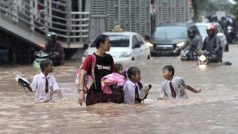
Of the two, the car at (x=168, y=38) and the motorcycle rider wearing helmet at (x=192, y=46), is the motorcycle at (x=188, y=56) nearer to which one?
the motorcycle rider wearing helmet at (x=192, y=46)

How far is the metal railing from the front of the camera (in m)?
22.8

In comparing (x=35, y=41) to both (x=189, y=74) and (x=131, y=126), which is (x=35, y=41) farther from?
(x=131, y=126)

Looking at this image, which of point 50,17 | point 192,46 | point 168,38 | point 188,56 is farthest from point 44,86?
point 168,38

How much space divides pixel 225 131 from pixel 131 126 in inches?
47.5

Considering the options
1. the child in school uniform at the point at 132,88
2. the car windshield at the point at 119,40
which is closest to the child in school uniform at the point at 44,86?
the child in school uniform at the point at 132,88

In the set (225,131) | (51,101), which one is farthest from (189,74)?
(225,131)

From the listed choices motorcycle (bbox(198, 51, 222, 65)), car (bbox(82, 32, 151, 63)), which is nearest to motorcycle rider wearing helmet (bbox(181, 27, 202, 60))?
motorcycle (bbox(198, 51, 222, 65))

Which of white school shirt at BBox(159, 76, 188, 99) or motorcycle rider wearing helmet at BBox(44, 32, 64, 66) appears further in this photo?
motorcycle rider wearing helmet at BBox(44, 32, 64, 66)

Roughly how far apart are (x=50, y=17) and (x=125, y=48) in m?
3.76

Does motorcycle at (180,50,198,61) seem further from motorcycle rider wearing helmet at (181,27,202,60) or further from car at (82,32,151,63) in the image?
car at (82,32,151,63)

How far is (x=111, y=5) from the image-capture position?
30.9 m

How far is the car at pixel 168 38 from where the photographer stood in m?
28.7

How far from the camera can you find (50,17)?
24953 millimetres

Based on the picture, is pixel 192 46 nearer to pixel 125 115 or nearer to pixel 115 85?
pixel 115 85
